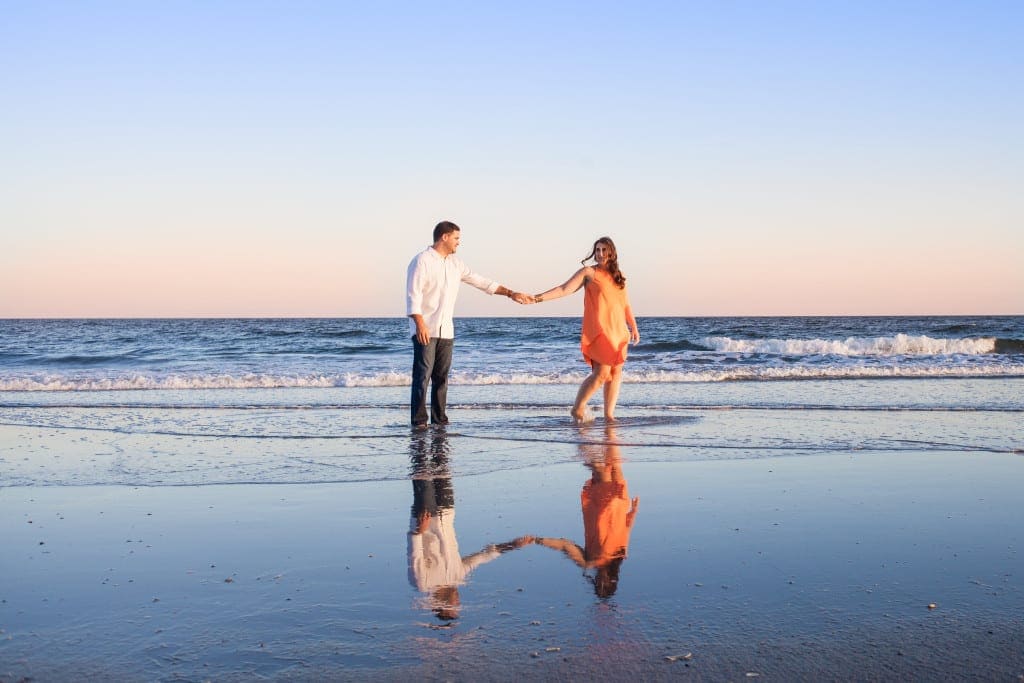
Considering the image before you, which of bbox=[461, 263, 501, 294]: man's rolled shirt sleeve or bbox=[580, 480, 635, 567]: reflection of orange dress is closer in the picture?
bbox=[580, 480, 635, 567]: reflection of orange dress

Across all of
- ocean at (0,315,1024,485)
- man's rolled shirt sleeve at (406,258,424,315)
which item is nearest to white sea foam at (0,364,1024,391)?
ocean at (0,315,1024,485)

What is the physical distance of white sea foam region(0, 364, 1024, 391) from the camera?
15617 millimetres

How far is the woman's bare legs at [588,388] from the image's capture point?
9.06 metres

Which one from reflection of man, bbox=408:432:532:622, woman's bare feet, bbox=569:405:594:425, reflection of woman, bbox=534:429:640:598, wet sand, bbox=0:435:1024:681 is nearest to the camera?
wet sand, bbox=0:435:1024:681

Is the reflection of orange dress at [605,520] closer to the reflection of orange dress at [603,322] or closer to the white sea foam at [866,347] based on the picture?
the reflection of orange dress at [603,322]

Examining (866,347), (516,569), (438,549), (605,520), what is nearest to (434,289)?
(605,520)

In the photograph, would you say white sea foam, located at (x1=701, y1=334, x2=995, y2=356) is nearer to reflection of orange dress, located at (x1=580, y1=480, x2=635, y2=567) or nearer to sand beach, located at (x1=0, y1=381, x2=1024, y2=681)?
sand beach, located at (x1=0, y1=381, x2=1024, y2=681)

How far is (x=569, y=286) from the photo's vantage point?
9078 mm

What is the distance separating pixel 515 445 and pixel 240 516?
3.09 meters

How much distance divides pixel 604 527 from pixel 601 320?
5201mm

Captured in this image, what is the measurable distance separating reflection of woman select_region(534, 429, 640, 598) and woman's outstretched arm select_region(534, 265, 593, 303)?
337cm

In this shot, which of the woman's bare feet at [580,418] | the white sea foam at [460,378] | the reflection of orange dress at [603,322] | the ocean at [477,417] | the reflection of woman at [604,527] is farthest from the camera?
the white sea foam at [460,378]

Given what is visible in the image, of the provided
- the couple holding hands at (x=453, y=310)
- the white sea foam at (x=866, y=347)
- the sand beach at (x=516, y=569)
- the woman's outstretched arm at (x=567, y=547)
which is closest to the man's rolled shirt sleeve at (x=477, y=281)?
the couple holding hands at (x=453, y=310)

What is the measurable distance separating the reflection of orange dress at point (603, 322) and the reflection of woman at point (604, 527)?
3261 mm
